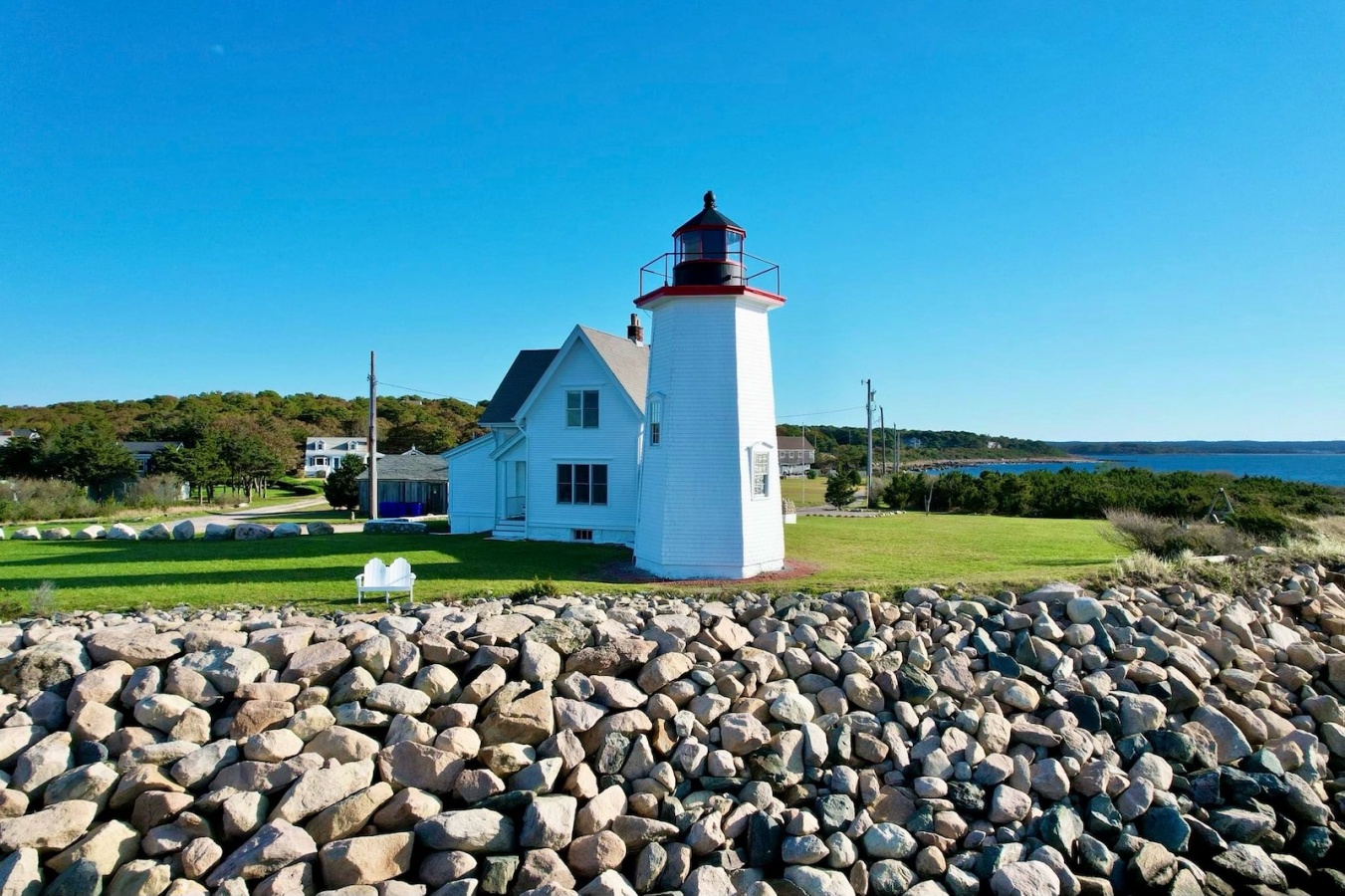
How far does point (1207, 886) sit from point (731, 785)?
170 inches

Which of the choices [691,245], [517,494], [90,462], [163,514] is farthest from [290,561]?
[90,462]

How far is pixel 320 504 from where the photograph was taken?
1615 inches

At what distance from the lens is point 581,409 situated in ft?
63.8

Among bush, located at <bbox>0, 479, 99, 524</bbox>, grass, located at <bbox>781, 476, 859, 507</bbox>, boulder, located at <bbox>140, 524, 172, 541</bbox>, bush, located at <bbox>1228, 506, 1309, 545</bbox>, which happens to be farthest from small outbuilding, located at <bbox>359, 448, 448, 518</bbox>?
bush, located at <bbox>1228, 506, 1309, 545</bbox>

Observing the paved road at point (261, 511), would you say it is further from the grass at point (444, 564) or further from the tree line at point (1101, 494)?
the tree line at point (1101, 494)

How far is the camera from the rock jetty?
6.05 meters

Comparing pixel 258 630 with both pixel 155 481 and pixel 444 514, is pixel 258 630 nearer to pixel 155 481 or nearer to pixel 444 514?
pixel 444 514

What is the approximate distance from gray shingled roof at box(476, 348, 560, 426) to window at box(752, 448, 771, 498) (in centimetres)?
868

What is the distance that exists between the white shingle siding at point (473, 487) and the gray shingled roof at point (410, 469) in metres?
9.68

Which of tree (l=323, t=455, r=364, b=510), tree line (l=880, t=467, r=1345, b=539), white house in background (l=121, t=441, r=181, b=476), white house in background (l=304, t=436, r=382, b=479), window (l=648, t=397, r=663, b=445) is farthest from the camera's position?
white house in background (l=304, t=436, r=382, b=479)

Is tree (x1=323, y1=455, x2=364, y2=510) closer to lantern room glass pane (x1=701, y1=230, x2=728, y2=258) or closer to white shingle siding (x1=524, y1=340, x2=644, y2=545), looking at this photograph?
white shingle siding (x1=524, y1=340, x2=644, y2=545)

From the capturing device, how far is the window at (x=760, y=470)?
14844 millimetres

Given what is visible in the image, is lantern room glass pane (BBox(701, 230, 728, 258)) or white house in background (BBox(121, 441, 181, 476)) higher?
lantern room glass pane (BBox(701, 230, 728, 258))

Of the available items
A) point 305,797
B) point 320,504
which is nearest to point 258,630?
point 305,797
